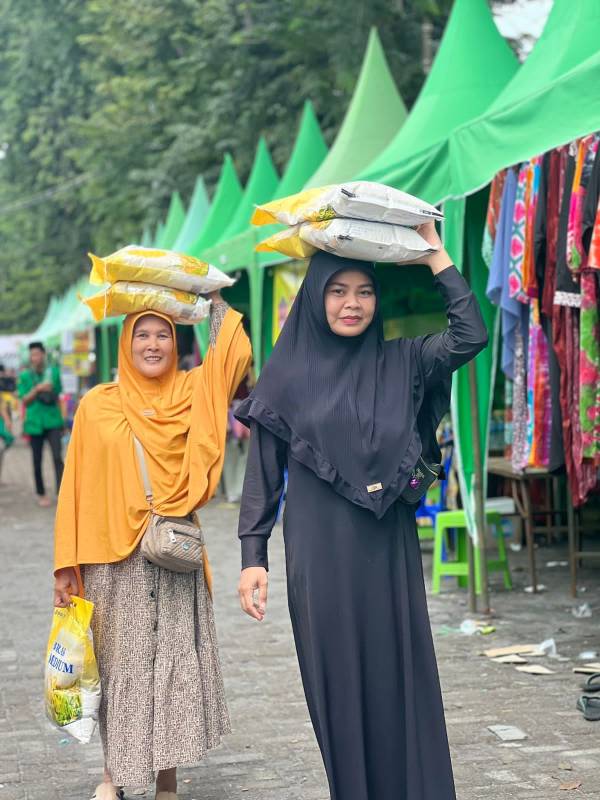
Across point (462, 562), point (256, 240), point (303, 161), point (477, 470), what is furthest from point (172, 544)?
point (303, 161)

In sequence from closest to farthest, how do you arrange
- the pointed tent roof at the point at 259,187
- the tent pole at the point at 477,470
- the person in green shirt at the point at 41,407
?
1. the tent pole at the point at 477,470
2. the person in green shirt at the point at 41,407
3. the pointed tent roof at the point at 259,187

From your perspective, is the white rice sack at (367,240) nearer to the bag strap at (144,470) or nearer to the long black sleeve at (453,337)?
the long black sleeve at (453,337)

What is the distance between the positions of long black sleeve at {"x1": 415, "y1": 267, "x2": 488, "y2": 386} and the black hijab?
39 mm

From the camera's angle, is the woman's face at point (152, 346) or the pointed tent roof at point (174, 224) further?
the pointed tent roof at point (174, 224)

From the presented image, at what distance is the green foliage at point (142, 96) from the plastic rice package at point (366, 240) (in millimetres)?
14060

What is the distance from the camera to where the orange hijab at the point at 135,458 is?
438 cm

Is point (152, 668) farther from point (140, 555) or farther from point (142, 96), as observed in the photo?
point (142, 96)

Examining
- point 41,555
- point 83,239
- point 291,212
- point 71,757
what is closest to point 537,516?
point 41,555

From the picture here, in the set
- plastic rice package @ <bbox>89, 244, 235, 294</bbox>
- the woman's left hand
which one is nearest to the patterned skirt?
plastic rice package @ <bbox>89, 244, 235, 294</bbox>

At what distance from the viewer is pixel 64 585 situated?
4.41m

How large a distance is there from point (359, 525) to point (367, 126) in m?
8.11

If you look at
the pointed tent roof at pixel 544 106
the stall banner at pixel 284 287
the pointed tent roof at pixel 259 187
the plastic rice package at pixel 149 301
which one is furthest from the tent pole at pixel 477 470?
the pointed tent roof at pixel 259 187

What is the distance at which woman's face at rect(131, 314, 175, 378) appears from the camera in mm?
4461

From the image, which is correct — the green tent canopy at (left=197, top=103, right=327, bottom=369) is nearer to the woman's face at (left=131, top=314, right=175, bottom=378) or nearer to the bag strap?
the woman's face at (left=131, top=314, right=175, bottom=378)
